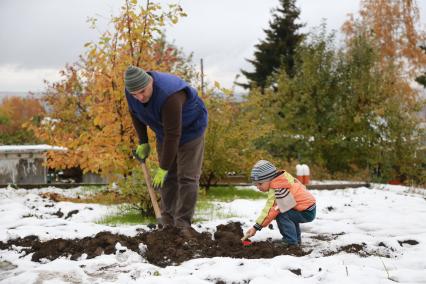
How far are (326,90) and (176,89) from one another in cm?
1041

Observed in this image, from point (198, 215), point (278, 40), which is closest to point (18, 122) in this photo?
point (278, 40)

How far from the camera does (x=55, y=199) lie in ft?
27.1

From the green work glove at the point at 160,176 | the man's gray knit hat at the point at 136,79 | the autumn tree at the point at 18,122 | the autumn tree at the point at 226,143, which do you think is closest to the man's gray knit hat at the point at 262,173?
the green work glove at the point at 160,176

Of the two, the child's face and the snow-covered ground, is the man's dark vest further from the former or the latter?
the snow-covered ground

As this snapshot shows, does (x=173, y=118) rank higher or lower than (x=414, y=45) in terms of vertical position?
lower

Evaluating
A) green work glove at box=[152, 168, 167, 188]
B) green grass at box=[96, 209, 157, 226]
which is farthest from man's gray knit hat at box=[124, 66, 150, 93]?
green grass at box=[96, 209, 157, 226]

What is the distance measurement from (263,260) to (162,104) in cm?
150

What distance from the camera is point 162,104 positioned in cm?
425

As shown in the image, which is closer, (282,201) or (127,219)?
(282,201)

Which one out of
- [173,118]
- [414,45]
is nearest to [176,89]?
[173,118]

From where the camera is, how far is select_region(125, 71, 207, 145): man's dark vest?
4.29 metres

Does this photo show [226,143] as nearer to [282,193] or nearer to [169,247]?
[282,193]

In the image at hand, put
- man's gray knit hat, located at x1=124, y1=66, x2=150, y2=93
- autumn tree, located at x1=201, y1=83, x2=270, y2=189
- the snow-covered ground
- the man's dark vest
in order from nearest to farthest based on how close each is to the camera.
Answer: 1. the snow-covered ground
2. man's gray knit hat, located at x1=124, y1=66, x2=150, y2=93
3. the man's dark vest
4. autumn tree, located at x1=201, y1=83, x2=270, y2=189

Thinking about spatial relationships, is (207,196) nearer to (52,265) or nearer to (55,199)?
(55,199)
